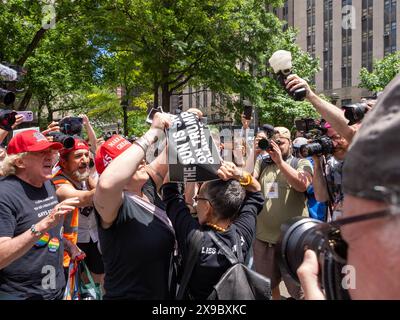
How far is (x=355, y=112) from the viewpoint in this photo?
10.2ft

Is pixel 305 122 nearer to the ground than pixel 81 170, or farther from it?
farther from it

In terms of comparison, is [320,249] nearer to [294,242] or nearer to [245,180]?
[294,242]

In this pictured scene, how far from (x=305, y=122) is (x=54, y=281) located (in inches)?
129

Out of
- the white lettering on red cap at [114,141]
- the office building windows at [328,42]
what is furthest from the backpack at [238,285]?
the office building windows at [328,42]

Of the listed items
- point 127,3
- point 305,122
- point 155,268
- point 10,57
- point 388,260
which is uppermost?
point 127,3

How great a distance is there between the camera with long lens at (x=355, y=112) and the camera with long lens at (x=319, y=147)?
77 centimetres

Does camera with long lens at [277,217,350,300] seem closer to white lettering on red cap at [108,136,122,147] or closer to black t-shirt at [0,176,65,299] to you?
white lettering on red cap at [108,136,122,147]

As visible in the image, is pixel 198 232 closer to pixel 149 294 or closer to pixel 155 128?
pixel 149 294

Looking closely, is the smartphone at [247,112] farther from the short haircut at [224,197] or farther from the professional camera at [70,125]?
the short haircut at [224,197]

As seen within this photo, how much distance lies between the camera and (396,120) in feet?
2.67

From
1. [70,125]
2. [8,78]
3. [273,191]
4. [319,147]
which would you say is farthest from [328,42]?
[8,78]

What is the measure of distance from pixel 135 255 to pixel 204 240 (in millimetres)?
404

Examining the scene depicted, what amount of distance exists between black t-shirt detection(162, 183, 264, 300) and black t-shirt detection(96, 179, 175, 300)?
13 cm

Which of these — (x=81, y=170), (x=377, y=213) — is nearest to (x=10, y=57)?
(x=81, y=170)
